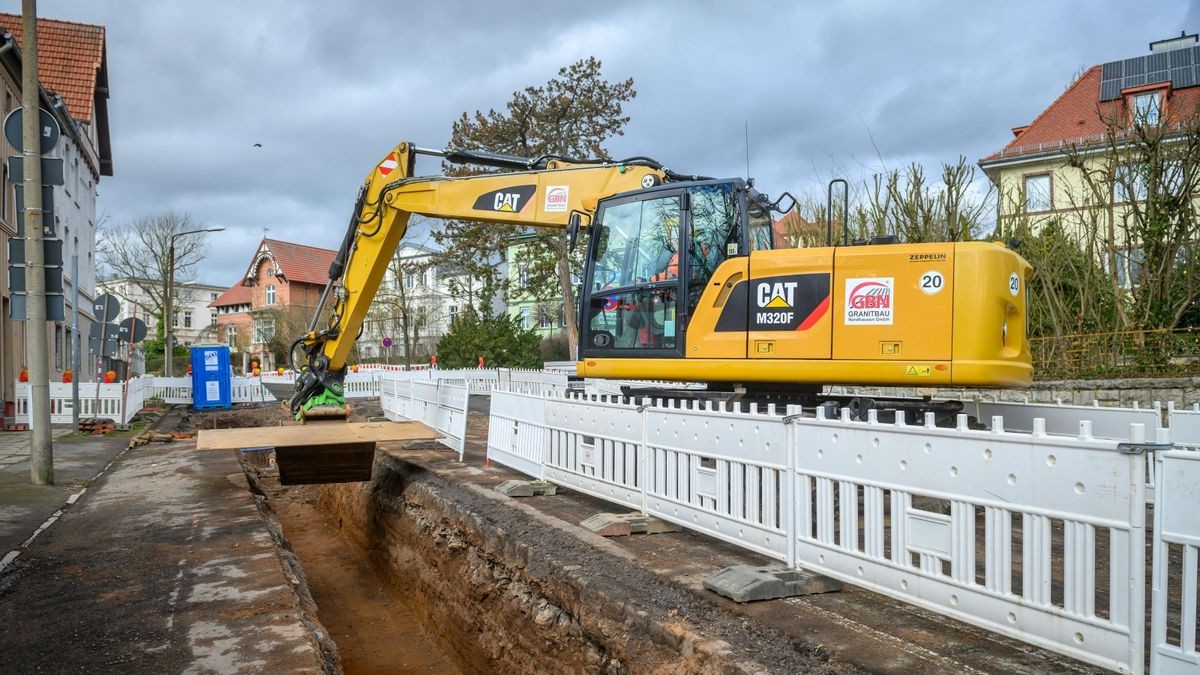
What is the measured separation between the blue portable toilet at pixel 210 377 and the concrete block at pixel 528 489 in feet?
63.3

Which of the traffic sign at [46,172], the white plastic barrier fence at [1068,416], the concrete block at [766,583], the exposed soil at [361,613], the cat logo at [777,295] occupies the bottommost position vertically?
the exposed soil at [361,613]

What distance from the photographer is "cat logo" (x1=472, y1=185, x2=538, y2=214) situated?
30.9 ft

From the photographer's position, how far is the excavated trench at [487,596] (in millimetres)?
4250

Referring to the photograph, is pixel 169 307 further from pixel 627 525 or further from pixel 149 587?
pixel 627 525

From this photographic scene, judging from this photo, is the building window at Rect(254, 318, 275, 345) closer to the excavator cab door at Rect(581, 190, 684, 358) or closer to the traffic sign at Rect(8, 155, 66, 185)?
the traffic sign at Rect(8, 155, 66, 185)

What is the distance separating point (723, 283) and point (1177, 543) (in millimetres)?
4495

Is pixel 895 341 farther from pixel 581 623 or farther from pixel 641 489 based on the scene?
pixel 581 623

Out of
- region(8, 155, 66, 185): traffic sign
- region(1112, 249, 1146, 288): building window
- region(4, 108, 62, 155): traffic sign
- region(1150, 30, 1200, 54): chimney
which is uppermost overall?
region(1150, 30, 1200, 54): chimney

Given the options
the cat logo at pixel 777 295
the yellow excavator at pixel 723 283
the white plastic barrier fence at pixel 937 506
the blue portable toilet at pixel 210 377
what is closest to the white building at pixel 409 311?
the blue portable toilet at pixel 210 377

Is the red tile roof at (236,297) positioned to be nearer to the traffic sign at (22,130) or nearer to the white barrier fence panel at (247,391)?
the white barrier fence panel at (247,391)

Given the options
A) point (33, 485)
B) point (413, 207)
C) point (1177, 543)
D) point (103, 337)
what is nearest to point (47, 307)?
point (33, 485)

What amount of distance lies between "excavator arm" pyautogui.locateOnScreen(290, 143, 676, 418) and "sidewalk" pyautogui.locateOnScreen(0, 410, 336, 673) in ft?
6.75

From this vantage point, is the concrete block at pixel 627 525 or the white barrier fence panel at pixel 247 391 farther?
the white barrier fence panel at pixel 247 391

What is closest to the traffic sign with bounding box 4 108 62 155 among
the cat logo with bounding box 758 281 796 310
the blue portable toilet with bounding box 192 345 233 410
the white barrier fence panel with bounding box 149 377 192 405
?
the cat logo with bounding box 758 281 796 310
